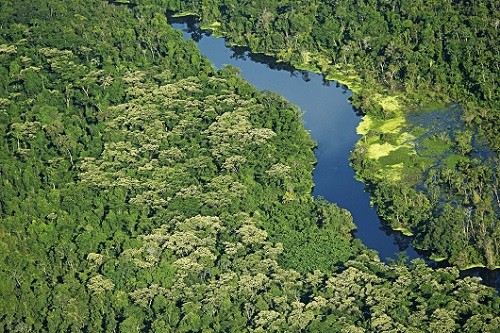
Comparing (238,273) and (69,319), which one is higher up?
(238,273)

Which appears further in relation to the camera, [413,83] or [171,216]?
[413,83]

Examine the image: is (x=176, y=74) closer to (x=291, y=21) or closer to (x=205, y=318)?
(x=291, y=21)

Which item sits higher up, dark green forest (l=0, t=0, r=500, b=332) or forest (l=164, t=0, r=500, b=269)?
forest (l=164, t=0, r=500, b=269)

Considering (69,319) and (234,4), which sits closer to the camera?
(69,319)

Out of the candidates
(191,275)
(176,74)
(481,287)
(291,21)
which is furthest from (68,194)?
(291,21)

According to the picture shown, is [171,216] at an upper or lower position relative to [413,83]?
lower
